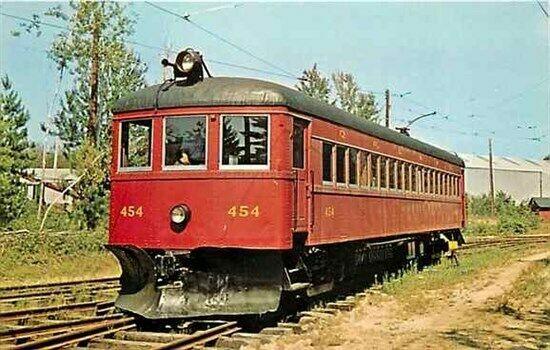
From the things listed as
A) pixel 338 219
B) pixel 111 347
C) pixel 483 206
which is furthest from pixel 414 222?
pixel 483 206

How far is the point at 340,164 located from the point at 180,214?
3.15m

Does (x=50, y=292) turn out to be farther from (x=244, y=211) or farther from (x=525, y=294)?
(x=525, y=294)

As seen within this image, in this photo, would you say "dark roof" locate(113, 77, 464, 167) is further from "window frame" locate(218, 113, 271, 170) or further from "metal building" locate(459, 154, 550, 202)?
"metal building" locate(459, 154, 550, 202)

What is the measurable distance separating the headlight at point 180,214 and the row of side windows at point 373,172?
236 centimetres

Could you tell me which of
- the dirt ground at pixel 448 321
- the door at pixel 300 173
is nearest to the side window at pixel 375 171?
the dirt ground at pixel 448 321

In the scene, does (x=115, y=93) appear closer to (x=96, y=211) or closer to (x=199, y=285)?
(x=96, y=211)

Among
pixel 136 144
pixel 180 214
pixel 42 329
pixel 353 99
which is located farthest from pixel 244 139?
pixel 353 99

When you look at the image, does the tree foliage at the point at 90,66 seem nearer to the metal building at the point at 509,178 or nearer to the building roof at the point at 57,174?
the building roof at the point at 57,174

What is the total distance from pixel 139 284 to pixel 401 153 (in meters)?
7.99

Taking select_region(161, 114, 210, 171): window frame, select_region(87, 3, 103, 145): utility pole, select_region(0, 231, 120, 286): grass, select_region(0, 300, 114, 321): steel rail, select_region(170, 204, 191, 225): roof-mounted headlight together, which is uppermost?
select_region(87, 3, 103, 145): utility pole

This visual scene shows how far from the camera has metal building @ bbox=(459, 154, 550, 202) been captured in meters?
90.4

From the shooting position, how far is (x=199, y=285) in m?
9.37

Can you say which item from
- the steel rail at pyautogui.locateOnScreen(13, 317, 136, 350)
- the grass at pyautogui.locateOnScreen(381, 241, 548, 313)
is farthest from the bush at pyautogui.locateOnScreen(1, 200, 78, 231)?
the steel rail at pyautogui.locateOnScreen(13, 317, 136, 350)

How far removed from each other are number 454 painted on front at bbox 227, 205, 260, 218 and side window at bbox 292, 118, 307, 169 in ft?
2.88
